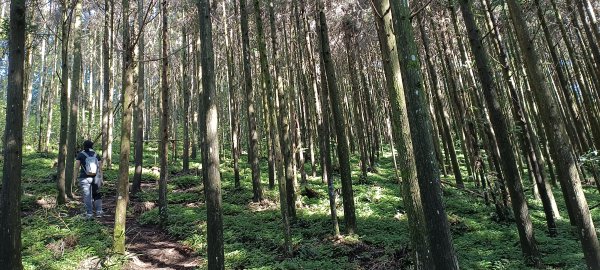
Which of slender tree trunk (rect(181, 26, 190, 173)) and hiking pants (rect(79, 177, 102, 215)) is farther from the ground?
slender tree trunk (rect(181, 26, 190, 173))

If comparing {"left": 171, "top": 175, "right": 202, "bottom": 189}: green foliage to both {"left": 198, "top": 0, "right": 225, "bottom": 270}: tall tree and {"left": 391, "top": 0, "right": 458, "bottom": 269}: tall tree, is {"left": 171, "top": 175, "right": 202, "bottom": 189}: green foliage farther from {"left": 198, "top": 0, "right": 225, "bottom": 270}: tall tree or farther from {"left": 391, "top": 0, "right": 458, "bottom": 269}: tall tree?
{"left": 391, "top": 0, "right": 458, "bottom": 269}: tall tree

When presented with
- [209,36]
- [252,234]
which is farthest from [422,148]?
[252,234]

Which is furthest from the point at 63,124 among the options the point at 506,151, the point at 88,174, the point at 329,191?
the point at 506,151

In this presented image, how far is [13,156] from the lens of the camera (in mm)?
5113

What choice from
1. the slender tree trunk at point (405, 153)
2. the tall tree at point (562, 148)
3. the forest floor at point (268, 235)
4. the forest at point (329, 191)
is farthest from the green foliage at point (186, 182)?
the tall tree at point (562, 148)

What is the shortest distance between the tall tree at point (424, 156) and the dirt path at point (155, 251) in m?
4.46

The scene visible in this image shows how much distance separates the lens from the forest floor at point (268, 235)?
6.64m

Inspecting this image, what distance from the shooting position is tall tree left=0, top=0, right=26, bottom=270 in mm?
4923

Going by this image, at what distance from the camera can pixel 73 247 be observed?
7316mm

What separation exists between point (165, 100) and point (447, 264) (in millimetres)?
7964

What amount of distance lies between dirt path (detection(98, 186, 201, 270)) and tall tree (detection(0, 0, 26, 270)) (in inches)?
74.0

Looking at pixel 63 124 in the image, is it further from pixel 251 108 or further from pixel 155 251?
pixel 155 251

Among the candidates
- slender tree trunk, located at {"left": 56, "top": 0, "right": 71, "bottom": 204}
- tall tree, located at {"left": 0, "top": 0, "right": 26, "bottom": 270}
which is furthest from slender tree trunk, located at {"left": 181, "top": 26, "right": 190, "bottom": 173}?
tall tree, located at {"left": 0, "top": 0, "right": 26, "bottom": 270}

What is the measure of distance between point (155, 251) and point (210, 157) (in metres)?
3.50
